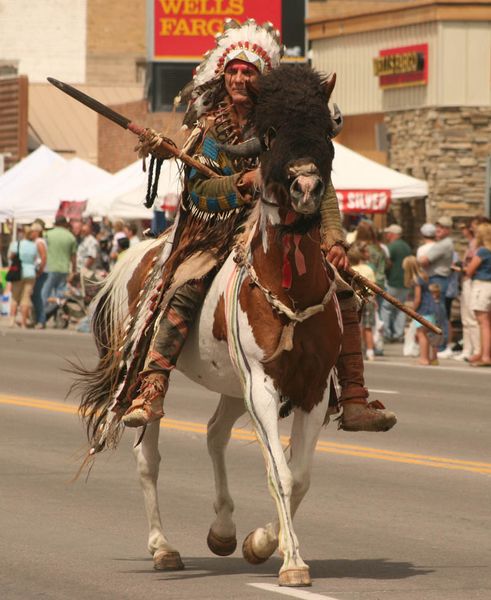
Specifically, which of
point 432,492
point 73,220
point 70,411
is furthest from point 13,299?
point 432,492

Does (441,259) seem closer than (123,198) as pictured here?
Yes

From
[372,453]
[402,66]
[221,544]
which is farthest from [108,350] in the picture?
[402,66]

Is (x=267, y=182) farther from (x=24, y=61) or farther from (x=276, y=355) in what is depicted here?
(x=24, y=61)

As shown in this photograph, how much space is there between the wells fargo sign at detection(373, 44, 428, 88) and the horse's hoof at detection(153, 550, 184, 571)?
26313 millimetres

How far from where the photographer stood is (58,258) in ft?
101

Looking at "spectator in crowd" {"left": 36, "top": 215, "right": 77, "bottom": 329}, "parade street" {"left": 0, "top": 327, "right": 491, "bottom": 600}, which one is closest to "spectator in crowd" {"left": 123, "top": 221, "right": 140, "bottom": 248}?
"spectator in crowd" {"left": 36, "top": 215, "right": 77, "bottom": 329}

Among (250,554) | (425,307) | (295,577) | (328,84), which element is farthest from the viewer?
(425,307)

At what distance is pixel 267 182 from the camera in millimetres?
7984

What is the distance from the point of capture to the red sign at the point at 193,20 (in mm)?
40562

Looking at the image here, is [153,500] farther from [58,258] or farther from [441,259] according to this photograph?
[58,258]

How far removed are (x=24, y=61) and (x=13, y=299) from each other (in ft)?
105

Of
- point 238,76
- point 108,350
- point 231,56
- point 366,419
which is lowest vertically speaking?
point 366,419

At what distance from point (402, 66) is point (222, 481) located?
26.6 meters

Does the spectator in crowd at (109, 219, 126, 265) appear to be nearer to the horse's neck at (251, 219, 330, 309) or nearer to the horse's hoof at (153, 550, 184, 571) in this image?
the horse's hoof at (153, 550, 184, 571)
